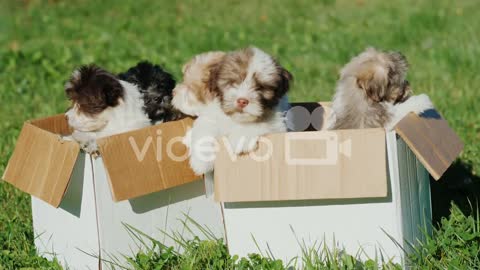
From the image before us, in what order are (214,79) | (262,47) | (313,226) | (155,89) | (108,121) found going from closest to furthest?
1. (313,226)
2. (214,79)
3. (108,121)
4. (155,89)
5. (262,47)

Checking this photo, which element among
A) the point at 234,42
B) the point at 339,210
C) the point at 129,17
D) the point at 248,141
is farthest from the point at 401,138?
the point at 129,17

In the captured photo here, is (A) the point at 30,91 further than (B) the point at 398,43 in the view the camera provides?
No

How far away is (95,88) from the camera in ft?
13.6

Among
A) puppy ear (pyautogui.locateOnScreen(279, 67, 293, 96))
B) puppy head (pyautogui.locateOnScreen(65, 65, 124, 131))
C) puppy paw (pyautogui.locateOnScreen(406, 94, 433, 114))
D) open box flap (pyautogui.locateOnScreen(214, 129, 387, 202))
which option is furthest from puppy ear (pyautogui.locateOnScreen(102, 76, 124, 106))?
puppy paw (pyautogui.locateOnScreen(406, 94, 433, 114))

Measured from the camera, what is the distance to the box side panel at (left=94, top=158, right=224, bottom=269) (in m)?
3.91

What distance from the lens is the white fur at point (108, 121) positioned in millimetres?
4211

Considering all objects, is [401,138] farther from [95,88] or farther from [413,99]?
[95,88]

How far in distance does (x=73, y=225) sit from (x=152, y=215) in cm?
43

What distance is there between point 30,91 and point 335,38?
3.42 m

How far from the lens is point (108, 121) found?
4.25m

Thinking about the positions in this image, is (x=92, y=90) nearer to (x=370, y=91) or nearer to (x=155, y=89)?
(x=155, y=89)

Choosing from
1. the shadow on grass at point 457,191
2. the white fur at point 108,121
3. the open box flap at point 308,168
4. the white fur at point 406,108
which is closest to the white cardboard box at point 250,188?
the open box flap at point 308,168

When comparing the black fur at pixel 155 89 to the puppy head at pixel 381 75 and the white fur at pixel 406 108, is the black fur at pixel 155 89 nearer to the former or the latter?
Result: the puppy head at pixel 381 75

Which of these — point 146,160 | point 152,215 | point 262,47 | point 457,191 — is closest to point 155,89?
point 146,160
